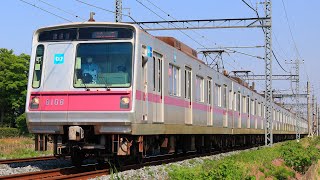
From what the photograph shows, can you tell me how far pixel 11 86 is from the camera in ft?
194

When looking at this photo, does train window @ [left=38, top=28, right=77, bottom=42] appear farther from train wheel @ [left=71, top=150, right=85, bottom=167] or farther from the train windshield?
train wheel @ [left=71, top=150, right=85, bottom=167]

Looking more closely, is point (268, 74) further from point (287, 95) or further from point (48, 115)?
point (287, 95)

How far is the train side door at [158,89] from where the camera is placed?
12273mm

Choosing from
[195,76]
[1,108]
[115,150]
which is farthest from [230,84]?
[1,108]

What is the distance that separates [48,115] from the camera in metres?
11.0

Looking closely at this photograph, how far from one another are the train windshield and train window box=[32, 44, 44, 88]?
87 cm

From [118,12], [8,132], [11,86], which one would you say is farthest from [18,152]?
[11,86]

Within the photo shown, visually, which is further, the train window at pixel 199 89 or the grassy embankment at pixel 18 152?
the grassy embankment at pixel 18 152

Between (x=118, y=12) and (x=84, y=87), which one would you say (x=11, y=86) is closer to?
(x=118, y=12)

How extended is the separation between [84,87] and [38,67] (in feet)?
4.27

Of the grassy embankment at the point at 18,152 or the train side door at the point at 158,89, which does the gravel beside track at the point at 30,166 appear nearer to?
the train side door at the point at 158,89

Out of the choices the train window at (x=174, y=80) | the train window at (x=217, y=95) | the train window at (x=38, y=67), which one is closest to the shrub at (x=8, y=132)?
the train window at (x=217, y=95)

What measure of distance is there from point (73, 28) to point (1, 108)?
51.8 metres

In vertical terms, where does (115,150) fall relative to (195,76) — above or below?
below
